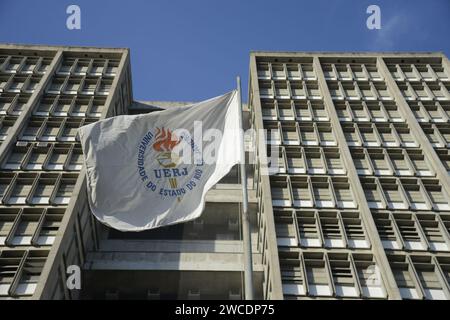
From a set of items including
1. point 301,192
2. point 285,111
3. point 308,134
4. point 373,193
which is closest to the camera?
point 373,193

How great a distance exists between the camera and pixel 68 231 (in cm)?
3050

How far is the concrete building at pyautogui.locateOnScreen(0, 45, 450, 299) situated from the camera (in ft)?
94.7

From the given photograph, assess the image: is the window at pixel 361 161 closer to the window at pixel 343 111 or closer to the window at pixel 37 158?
the window at pixel 343 111

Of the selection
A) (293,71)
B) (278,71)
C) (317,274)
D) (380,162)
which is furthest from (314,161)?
(278,71)

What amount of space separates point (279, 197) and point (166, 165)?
42.9 feet

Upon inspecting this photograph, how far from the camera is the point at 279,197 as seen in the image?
33.9 meters

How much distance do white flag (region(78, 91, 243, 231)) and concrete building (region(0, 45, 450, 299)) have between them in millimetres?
8081

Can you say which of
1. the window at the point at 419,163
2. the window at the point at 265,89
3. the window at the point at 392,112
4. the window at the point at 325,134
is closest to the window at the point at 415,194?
the window at the point at 419,163

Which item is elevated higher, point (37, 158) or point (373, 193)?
point (37, 158)

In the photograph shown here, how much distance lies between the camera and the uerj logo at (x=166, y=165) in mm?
22094

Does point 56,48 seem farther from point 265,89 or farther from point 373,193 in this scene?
point 373,193

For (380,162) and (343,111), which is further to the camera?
(343,111)
